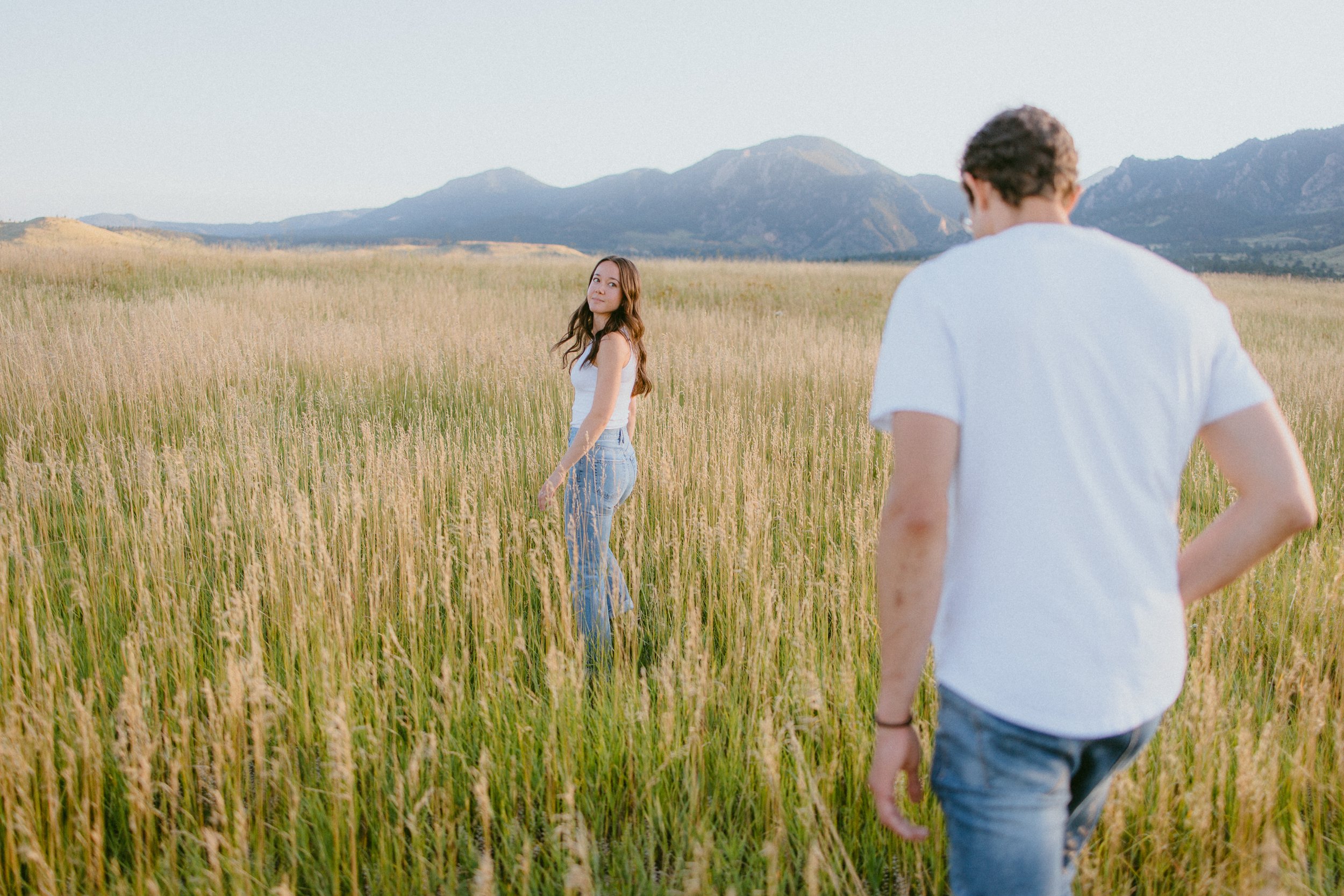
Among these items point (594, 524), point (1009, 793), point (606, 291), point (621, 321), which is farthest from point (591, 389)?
point (1009, 793)

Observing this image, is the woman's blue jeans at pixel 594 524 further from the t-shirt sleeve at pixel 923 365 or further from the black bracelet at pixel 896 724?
the t-shirt sleeve at pixel 923 365

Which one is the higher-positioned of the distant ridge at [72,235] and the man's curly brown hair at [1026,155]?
the distant ridge at [72,235]

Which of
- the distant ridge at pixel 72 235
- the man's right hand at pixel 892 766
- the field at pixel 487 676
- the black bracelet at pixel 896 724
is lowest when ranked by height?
the field at pixel 487 676

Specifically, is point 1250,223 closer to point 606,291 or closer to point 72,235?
point 72,235

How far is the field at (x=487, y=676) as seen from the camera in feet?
6.68

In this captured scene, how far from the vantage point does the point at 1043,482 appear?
1126 millimetres

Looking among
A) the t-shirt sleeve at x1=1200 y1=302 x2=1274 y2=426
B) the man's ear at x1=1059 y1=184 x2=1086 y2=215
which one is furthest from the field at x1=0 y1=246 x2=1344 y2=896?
the man's ear at x1=1059 y1=184 x2=1086 y2=215

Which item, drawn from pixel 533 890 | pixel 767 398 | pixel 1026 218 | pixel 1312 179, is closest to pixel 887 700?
pixel 1026 218

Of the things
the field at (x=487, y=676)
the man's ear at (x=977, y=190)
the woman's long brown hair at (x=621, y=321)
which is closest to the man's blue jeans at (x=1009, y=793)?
the field at (x=487, y=676)

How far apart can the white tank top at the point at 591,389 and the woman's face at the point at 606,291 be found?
170 millimetres

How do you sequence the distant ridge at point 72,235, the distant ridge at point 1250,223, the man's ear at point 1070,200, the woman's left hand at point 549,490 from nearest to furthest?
the man's ear at point 1070,200
the woman's left hand at point 549,490
the distant ridge at point 72,235
the distant ridge at point 1250,223

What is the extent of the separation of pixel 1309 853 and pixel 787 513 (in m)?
2.79

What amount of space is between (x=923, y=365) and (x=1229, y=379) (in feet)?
1.72

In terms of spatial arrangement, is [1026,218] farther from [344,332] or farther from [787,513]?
[344,332]
